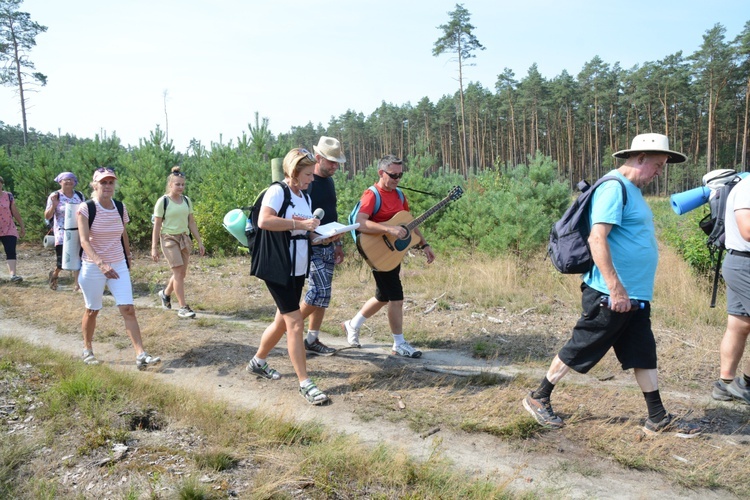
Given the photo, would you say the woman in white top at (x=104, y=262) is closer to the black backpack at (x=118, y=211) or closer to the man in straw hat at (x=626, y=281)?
the black backpack at (x=118, y=211)

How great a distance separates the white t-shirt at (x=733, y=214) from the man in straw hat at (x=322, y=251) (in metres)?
3.23

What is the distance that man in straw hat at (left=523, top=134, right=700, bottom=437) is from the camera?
3.55 m

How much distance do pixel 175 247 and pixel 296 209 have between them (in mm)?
3746

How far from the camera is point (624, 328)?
149 inches

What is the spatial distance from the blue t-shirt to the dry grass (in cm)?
106

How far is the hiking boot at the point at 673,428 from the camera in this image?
379cm

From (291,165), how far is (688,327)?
16.6 feet

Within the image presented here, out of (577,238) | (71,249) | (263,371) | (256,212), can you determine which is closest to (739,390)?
(577,238)

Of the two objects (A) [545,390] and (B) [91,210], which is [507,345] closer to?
(A) [545,390]

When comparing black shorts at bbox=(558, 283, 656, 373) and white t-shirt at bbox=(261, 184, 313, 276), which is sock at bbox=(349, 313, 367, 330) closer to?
white t-shirt at bbox=(261, 184, 313, 276)

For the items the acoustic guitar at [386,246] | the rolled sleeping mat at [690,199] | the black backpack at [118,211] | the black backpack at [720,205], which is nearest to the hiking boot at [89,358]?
the black backpack at [118,211]

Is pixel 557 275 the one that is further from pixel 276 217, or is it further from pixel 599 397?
pixel 276 217

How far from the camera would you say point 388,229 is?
525 centimetres

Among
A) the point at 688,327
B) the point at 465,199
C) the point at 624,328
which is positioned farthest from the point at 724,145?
the point at 624,328
